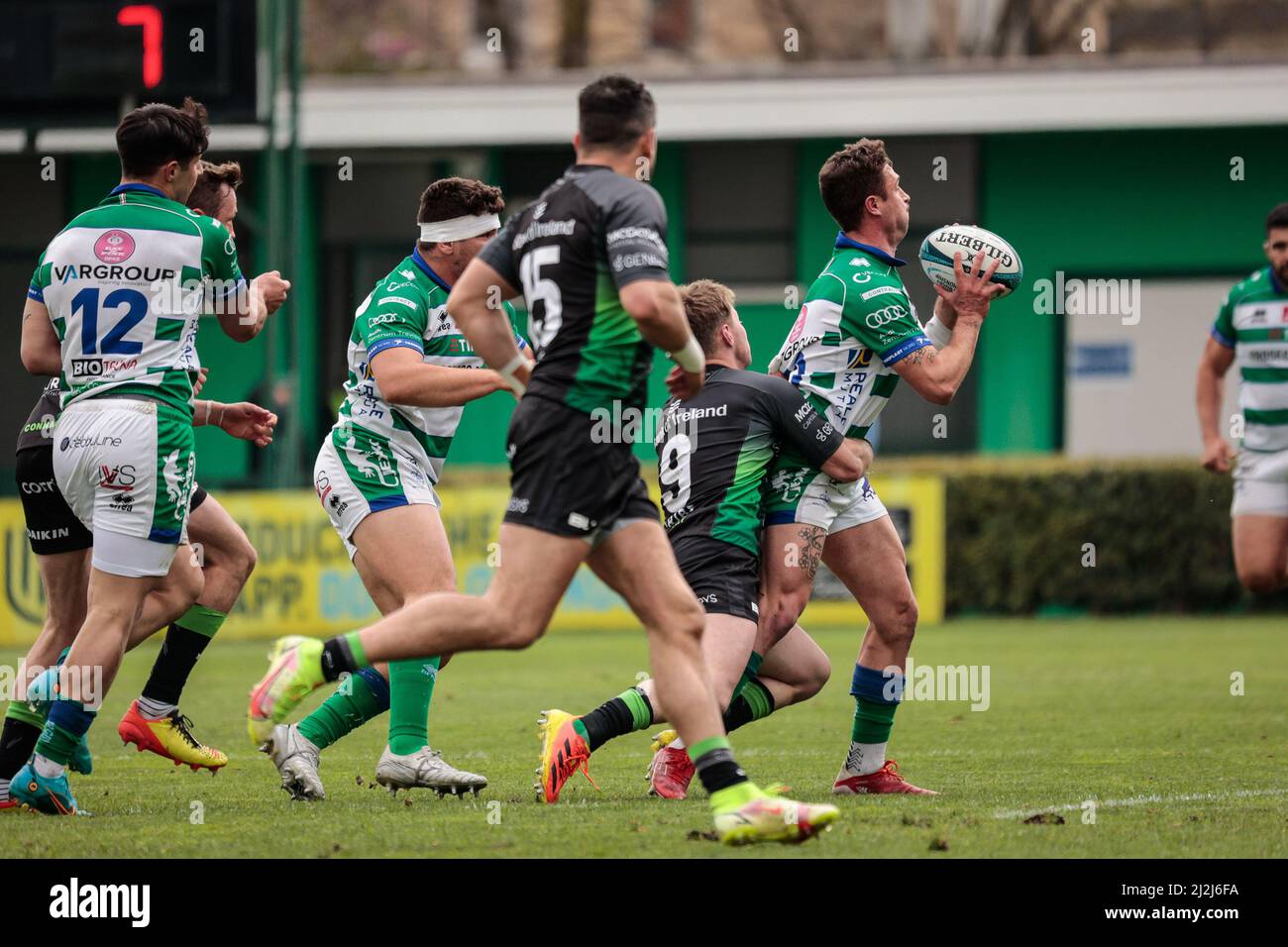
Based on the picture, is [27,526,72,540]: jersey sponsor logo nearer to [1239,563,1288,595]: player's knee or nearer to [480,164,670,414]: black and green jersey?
[480,164,670,414]: black and green jersey

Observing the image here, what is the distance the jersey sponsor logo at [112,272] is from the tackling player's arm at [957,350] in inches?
106

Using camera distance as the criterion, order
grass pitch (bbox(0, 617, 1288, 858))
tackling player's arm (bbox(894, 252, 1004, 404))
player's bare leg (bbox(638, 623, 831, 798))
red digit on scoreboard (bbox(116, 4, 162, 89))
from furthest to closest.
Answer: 1. red digit on scoreboard (bbox(116, 4, 162, 89))
2. tackling player's arm (bbox(894, 252, 1004, 404))
3. player's bare leg (bbox(638, 623, 831, 798))
4. grass pitch (bbox(0, 617, 1288, 858))

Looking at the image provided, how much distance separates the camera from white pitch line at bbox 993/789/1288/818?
632 cm

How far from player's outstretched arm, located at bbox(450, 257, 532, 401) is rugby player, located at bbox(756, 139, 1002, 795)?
151 centimetres

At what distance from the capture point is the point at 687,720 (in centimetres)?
545

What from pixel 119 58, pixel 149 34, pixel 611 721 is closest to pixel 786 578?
pixel 611 721

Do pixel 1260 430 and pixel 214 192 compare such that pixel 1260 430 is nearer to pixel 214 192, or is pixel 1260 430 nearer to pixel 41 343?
pixel 214 192

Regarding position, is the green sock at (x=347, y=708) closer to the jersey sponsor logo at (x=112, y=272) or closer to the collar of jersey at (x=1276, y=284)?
the jersey sponsor logo at (x=112, y=272)

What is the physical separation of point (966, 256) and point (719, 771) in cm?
260

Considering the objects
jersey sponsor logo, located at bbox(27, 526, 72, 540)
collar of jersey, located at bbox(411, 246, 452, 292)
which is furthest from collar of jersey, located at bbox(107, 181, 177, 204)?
jersey sponsor logo, located at bbox(27, 526, 72, 540)

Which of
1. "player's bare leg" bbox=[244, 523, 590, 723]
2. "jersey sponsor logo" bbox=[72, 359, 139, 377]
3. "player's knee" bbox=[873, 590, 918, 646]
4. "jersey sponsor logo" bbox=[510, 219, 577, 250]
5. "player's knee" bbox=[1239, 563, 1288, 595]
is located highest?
"jersey sponsor logo" bbox=[510, 219, 577, 250]

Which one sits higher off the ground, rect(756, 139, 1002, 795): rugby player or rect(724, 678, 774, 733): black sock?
rect(756, 139, 1002, 795): rugby player
